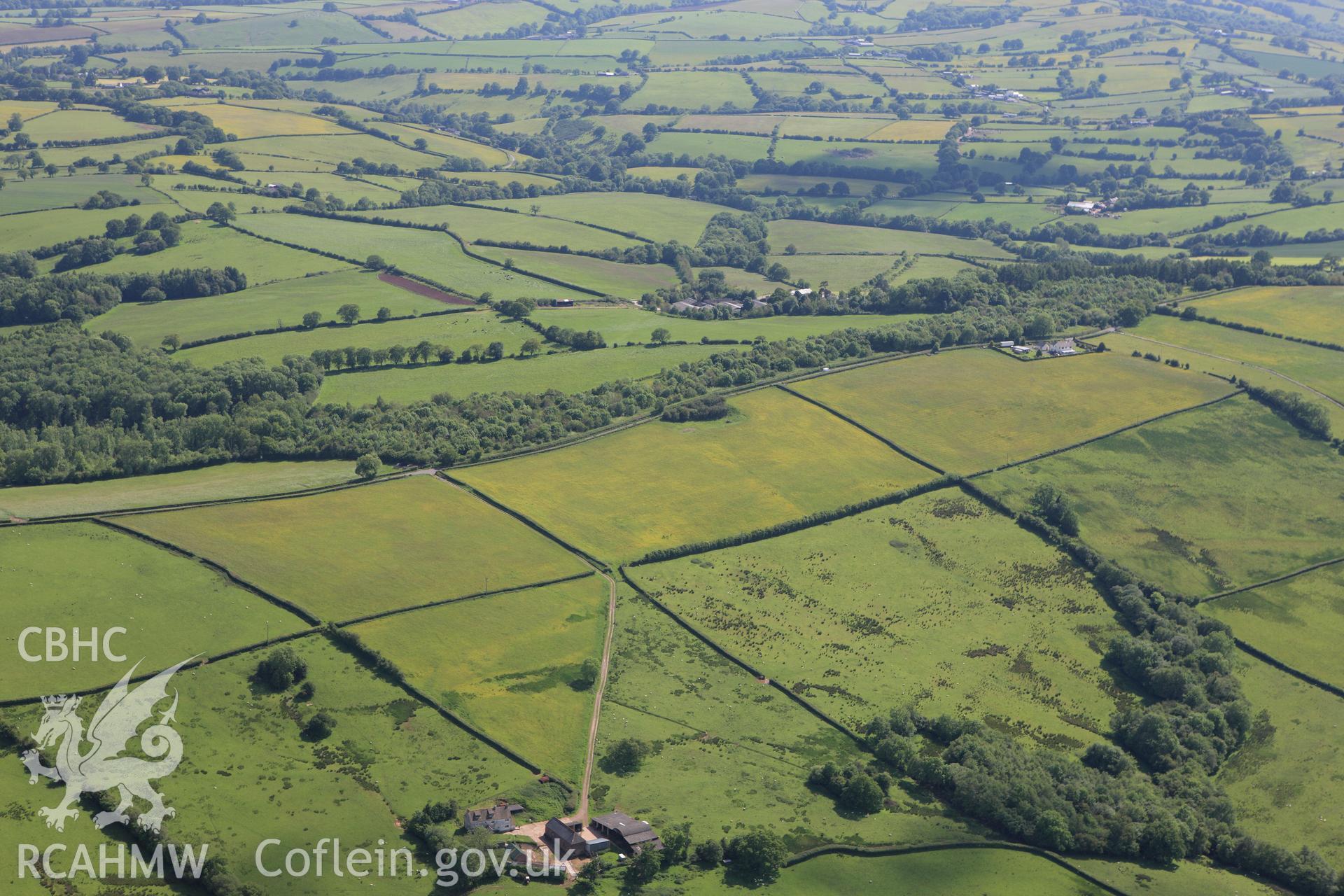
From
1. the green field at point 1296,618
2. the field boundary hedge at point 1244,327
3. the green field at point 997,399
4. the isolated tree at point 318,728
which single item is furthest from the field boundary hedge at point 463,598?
the field boundary hedge at point 1244,327

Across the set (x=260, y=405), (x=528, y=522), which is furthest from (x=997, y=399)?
(x=260, y=405)

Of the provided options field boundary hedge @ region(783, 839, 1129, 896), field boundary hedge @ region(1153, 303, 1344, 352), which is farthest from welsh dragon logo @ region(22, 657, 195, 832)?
field boundary hedge @ region(1153, 303, 1344, 352)

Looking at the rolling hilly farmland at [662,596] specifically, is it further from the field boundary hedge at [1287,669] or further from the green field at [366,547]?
the field boundary hedge at [1287,669]

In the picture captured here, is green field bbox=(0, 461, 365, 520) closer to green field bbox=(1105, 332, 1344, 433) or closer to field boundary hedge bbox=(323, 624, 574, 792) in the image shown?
field boundary hedge bbox=(323, 624, 574, 792)

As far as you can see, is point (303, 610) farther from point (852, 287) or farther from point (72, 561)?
point (852, 287)

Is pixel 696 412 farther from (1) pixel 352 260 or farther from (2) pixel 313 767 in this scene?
(1) pixel 352 260
